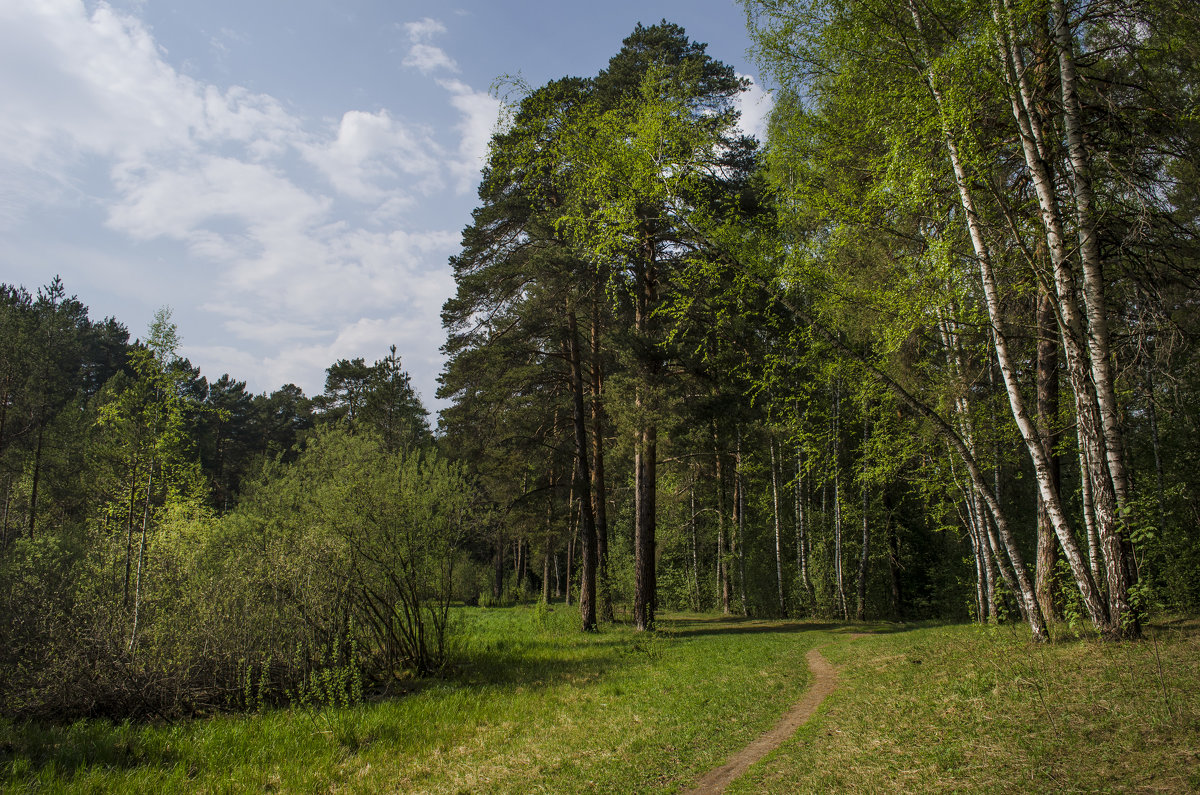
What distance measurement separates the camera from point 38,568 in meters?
16.8

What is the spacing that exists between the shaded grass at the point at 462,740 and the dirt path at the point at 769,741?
0.17 m

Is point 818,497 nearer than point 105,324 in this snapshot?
Yes

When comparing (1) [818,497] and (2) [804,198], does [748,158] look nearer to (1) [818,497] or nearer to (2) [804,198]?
(2) [804,198]

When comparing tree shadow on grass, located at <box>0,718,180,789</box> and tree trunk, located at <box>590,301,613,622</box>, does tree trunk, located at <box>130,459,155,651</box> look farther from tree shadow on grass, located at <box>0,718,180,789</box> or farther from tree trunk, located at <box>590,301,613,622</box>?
tree trunk, located at <box>590,301,613,622</box>

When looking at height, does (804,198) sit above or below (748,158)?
below

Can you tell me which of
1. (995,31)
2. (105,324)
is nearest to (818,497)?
(995,31)

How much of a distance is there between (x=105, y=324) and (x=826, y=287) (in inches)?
2260

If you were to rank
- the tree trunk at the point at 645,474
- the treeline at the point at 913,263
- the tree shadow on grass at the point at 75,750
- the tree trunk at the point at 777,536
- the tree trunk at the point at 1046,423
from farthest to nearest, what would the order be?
the tree trunk at the point at 777,536, the tree trunk at the point at 645,474, the tree trunk at the point at 1046,423, the treeline at the point at 913,263, the tree shadow on grass at the point at 75,750

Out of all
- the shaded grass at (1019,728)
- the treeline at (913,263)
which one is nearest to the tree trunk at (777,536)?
the treeline at (913,263)

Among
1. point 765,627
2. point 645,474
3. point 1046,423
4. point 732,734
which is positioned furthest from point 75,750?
point 765,627

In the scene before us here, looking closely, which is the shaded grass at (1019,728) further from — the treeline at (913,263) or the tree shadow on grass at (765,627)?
the tree shadow on grass at (765,627)

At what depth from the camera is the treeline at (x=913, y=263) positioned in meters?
6.73

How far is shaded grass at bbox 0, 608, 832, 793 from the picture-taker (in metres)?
5.82

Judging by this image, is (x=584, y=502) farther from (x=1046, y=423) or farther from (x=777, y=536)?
(x=1046, y=423)
